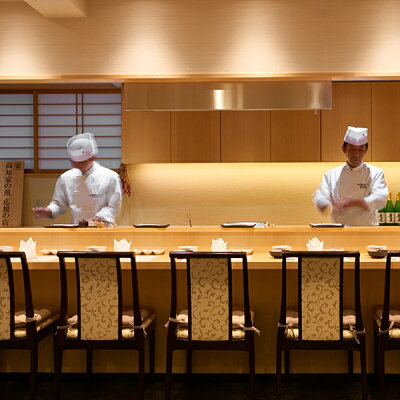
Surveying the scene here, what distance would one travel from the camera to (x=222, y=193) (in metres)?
6.11

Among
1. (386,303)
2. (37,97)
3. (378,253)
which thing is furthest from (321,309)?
(37,97)

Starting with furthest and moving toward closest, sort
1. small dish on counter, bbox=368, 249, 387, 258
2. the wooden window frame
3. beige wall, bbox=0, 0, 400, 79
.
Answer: the wooden window frame → beige wall, bbox=0, 0, 400, 79 → small dish on counter, bbox=368, 249, 387, 258

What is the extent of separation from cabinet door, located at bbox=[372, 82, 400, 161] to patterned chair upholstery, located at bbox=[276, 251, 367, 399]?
3194 millimetres

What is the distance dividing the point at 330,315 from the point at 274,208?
327 cm

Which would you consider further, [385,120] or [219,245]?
[385,120]

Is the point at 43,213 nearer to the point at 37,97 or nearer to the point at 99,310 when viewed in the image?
the point at 99,310

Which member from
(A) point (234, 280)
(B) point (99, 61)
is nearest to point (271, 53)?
(B) point (99, 61)

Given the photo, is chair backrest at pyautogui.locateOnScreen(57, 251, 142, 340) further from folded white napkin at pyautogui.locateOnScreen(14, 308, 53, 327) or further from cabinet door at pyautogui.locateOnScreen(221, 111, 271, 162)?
cabinet door at pyautogui.locateOnScreen(221, 111, 271, 162)

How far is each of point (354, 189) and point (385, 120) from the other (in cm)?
151

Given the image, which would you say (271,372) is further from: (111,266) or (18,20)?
(18,20)

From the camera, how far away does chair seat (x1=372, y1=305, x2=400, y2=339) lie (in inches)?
115

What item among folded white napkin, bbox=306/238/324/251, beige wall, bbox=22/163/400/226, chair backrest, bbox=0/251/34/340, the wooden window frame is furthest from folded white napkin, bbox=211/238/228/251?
the wooden window frame

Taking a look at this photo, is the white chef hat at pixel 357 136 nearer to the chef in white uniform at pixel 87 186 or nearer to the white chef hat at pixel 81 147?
the chef in white uniform at pixel 87 186

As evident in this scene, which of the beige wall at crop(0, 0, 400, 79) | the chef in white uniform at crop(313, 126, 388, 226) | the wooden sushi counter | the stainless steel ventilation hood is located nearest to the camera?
the wooden sushi counter
